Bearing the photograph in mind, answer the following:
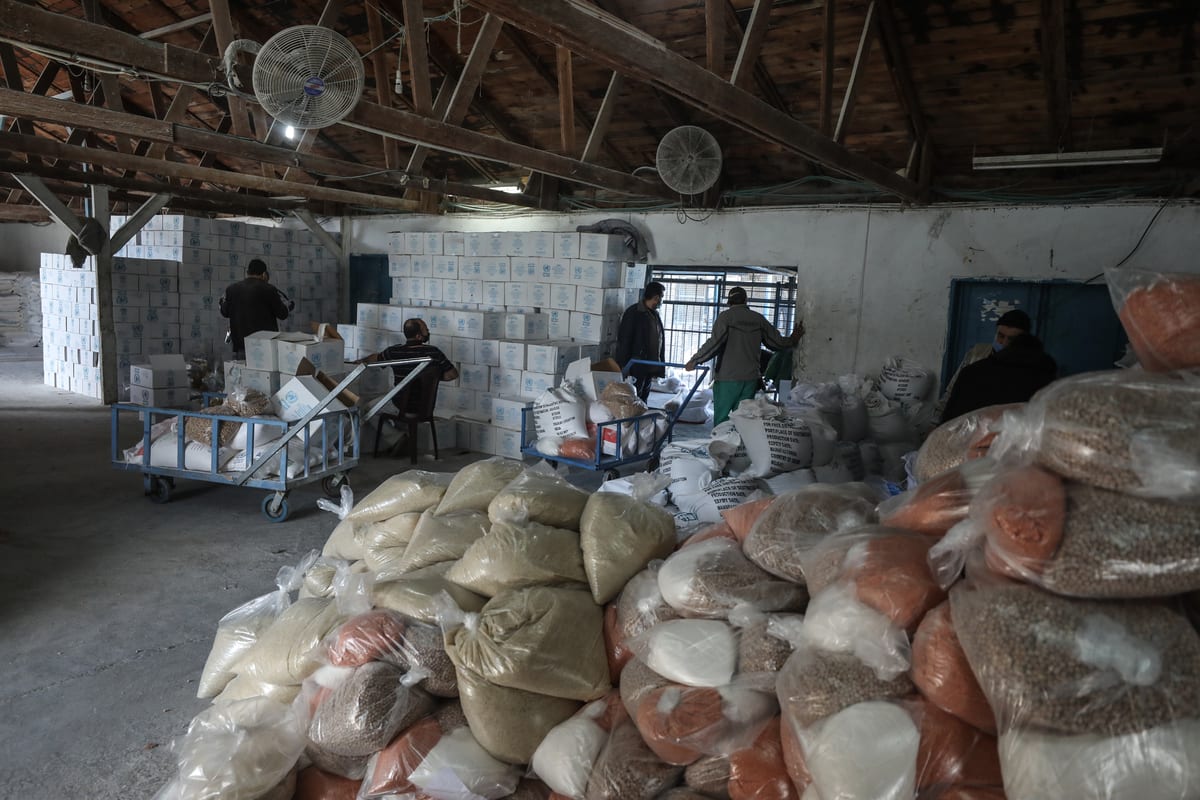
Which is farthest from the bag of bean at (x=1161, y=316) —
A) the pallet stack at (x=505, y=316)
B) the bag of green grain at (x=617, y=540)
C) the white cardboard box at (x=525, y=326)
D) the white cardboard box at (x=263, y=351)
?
the white cardboard box at (x=525, y=326)

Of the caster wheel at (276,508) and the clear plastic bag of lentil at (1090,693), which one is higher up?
the clear plastic bag of lentil at (1090,693)

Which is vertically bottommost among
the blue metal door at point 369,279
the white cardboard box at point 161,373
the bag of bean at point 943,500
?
the white cardboard box at point 161,373

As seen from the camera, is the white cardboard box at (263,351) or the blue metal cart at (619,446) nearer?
the blue metal cart at (619,446)

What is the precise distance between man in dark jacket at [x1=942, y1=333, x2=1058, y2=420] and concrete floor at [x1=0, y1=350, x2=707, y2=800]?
11.4ft

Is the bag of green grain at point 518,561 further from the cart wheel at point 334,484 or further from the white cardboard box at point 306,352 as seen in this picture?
the white cardboard box at point 306,352

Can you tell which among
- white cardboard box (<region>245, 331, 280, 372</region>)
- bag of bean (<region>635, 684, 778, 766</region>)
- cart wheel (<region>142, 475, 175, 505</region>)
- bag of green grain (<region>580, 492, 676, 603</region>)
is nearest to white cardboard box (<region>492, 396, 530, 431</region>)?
white cardboard box (<region>245, 331, 280, 372</region>)

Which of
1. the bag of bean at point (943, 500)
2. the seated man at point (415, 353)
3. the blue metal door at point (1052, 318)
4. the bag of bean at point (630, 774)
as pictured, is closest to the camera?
the bag of bean at point (943, 500)

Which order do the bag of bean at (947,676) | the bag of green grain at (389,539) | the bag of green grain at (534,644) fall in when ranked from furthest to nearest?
the bag of green grain at (389,539), the bag of green grain at (534,644), the bag of bean at (947,676)

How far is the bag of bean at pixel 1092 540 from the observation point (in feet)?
3.65

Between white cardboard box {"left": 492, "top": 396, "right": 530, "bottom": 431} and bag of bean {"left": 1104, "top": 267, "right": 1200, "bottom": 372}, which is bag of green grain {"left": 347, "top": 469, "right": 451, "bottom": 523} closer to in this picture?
bag of bean {"left": 1104, "top": 267, "right": 1200, "bottom": 372}

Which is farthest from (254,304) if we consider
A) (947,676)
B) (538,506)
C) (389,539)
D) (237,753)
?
(947,676)

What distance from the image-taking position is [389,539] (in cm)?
264

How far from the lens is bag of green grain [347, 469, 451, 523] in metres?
2.73

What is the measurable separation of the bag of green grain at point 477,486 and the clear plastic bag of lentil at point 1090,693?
1.71m
